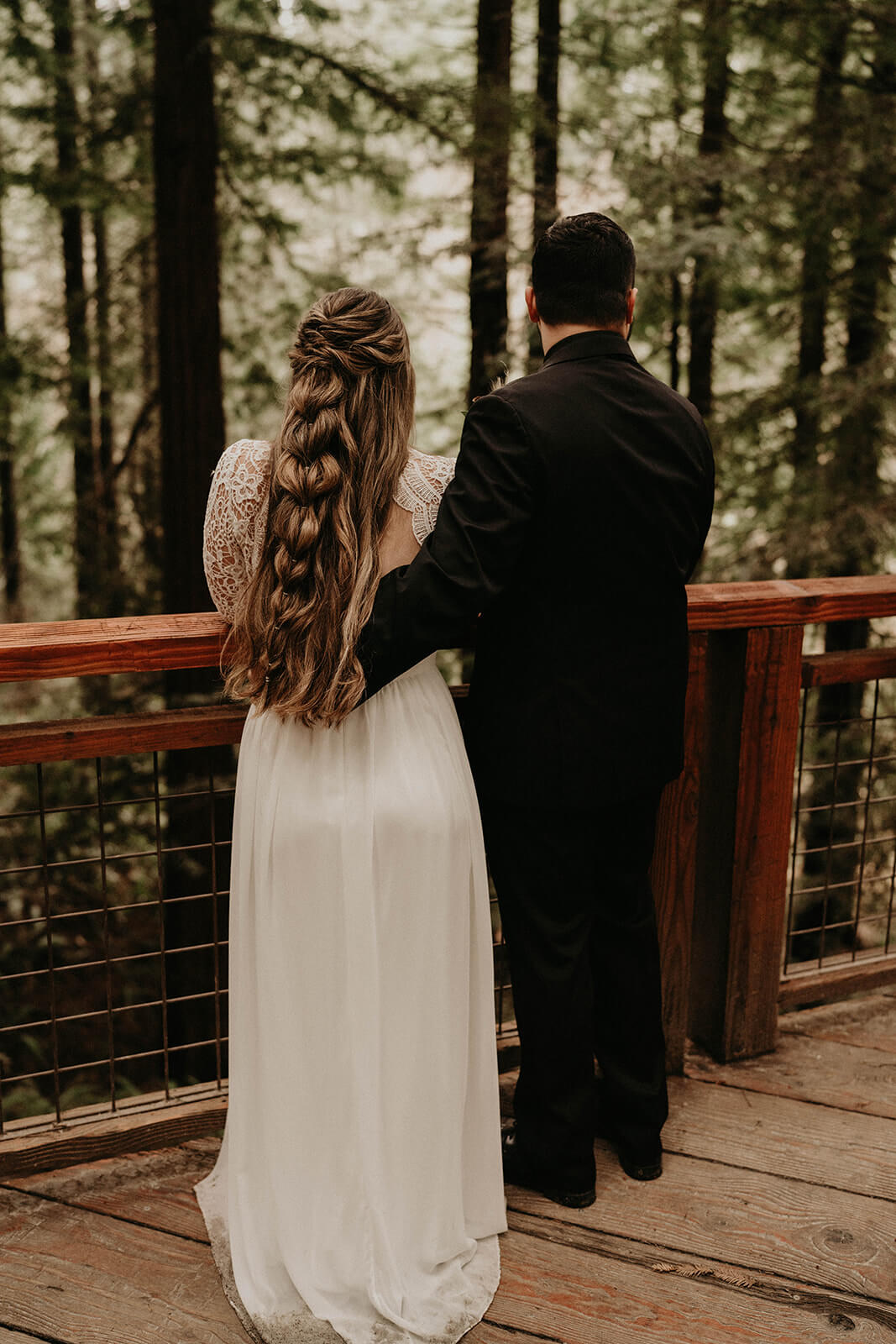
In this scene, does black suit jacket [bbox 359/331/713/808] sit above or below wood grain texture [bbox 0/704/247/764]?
above

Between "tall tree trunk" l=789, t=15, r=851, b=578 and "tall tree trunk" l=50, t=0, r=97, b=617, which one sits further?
"tall tree trunk" l=50, t=0, r=97, b=617

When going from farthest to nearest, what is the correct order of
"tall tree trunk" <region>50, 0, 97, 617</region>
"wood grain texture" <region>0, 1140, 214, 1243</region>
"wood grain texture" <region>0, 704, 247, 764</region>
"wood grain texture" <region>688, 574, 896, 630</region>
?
1. "tall tree trunk" <region>50, 0, 97, 617</region>
2. "wood grain texture" <region>688, 574, 896, 630</region>
3. "wood grain texture" <region>0, 1140, 214, 1243</region>
4. "wood grain texture" <region>0, 704, 247, 764</region>

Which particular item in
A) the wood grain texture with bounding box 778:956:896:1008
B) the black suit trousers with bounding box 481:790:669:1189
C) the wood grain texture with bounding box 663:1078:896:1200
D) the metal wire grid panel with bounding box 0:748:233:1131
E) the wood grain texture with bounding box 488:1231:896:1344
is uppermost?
the black suit trousers with bounding box 481:790:669:1189

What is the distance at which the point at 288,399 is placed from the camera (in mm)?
1947

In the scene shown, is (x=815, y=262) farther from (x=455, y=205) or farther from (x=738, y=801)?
(x=738, y=801)

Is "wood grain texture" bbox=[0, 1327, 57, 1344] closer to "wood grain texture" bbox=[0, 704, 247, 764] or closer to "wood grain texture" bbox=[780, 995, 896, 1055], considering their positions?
"wood grain texture" bbox=[0, 704, 247, 764]

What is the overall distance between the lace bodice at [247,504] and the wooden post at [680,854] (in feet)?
3.23

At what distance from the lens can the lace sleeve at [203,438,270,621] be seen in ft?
6.48

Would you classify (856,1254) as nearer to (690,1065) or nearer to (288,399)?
(690,1065)

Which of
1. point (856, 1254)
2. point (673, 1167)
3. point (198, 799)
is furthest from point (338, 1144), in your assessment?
point (198, 799)

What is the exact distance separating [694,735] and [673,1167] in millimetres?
1017

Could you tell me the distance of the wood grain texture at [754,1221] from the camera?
88.9 inches

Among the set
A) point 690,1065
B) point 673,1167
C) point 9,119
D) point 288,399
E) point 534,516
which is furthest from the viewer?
point 9,119

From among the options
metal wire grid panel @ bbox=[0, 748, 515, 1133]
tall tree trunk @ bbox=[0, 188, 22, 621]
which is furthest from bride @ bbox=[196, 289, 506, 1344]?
tall tree trunk @ bbox=[0, 188, 22, 621]
